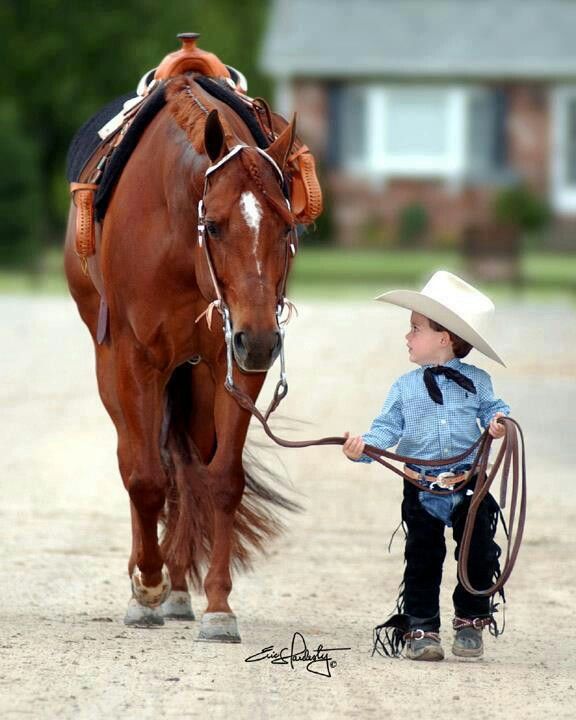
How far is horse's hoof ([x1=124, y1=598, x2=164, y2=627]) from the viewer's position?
6.14m

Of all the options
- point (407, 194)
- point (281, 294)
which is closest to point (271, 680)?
point (281, 294)

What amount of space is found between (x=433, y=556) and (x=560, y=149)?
32109 mm

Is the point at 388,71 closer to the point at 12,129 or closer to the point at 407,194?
the point at 407,194

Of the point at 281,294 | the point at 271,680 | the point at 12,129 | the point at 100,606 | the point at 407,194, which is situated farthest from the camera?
the point at 407,194

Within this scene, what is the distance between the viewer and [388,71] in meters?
36.8

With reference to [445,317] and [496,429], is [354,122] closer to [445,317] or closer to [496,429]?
[445,317]

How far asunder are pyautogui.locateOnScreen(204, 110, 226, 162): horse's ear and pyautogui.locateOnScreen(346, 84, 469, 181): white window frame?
31.6m

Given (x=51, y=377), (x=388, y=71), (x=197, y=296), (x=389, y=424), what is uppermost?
(x=388, y=71)

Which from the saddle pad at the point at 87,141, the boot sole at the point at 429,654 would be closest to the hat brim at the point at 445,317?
the boot sole at the point at 429,654

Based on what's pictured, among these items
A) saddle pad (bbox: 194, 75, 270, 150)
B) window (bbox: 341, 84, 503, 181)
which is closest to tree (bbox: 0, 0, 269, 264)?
window (bbox: 341, 84, 503, 181)

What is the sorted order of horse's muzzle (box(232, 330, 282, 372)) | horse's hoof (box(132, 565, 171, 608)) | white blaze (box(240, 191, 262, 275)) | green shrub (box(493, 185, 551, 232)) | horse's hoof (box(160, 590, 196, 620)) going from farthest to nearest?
green shrub (box(493, 185, 551, 232)) → horse's hoof (box(160, 590, 196, 620)) → horse's hoof (box(132, 565, 171, 608)) → white blaze (box(240, 191, 262, 275)) → horse's muzzle (box(232, 330, 282, 372))

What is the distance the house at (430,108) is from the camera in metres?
36.5

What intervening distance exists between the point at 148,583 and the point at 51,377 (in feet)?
27.4

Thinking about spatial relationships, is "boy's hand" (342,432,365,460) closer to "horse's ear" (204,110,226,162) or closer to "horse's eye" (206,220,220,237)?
"horse's eye" (206,220,220,237)
